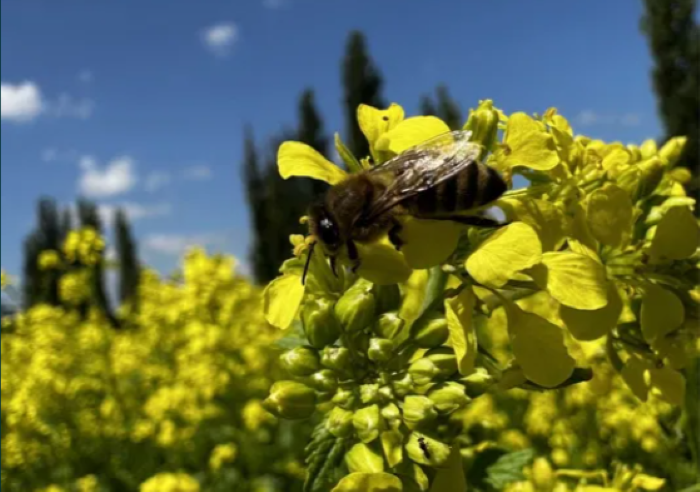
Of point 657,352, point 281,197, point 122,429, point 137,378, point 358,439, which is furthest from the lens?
point 281,197

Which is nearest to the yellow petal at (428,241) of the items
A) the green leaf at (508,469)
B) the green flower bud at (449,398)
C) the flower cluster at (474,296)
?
the flower cluster at (474,296)

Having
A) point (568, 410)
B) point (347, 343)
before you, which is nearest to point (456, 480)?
point (347, 343)

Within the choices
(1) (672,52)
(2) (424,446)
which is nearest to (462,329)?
(2) (424,446)

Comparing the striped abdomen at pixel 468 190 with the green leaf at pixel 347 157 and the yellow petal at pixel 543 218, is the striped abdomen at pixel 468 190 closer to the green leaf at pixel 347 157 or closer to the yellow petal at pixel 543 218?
the yellow petal at pixel 543 218

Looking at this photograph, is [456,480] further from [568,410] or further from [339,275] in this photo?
[568,410]

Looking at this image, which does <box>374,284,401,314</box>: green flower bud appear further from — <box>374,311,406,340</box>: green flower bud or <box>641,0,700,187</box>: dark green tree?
<box>641,0,700,187</box>: dark green tree

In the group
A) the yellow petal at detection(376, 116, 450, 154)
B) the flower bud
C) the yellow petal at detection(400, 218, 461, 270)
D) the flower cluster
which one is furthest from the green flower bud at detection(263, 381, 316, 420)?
the flower bud

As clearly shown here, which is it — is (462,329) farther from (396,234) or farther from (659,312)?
(659,312)
